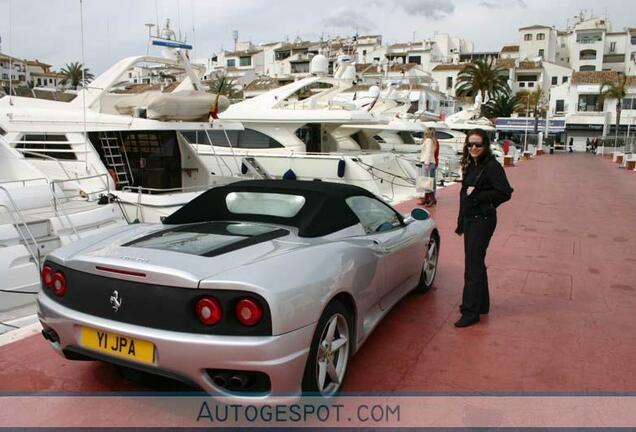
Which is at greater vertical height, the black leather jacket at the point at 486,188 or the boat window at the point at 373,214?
the black leather jacket at the point at 486,188

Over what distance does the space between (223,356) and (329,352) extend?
76 centimetres

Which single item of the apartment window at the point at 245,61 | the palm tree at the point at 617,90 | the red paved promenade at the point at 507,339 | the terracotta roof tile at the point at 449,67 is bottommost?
the red paved promenade at the point at 507,339

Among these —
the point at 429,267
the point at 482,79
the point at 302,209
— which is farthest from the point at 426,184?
the point at 482,79

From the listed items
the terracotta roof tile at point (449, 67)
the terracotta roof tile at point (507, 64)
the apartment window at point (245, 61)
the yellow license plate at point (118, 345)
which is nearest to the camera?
the yellow license plate at point (118, 345)

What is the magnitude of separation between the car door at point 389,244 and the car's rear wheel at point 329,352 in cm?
61

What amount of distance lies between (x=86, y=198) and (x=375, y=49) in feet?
247

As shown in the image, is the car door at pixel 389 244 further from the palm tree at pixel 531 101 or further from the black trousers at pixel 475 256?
the palm tree at pixel 531 101

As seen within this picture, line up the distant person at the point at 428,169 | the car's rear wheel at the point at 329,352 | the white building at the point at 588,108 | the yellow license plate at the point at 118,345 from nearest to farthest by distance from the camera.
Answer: the yellow license plate at the point at 118,345 → the car's rear wheel at the point at 329,352 → the distant person at the point at 428,169 → the white building at the point at 588,108

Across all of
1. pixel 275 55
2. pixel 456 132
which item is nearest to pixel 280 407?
pixel 456 132

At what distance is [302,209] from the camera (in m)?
3.79

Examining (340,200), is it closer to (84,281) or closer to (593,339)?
(84,281)

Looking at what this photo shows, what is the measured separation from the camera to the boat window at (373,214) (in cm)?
418

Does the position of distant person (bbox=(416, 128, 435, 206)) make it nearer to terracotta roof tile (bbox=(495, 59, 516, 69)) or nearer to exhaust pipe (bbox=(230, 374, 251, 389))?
exhaust pipe (bbox=(230, 374, 251, 389))

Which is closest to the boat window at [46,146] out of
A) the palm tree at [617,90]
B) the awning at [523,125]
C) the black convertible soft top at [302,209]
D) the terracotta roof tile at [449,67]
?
the black convertible soft top at [302,209]
